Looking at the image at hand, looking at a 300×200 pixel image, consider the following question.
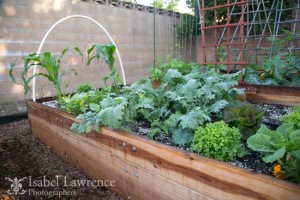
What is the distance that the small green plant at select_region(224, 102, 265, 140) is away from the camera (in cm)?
121

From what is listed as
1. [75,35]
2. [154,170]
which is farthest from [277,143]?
[75,35]

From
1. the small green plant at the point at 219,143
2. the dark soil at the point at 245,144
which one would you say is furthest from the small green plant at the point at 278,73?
the small green plant at the point at 219,143

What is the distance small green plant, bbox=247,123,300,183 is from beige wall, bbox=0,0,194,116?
3122 millimetres

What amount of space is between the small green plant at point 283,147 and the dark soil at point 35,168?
0.86 m

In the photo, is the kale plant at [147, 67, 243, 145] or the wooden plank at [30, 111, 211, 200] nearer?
the wooden plank at [30, 111, 211, 200]

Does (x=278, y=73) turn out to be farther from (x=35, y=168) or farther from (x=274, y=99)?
(x=35, y=168)

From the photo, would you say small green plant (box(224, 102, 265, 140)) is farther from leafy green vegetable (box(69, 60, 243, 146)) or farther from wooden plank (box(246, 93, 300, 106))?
wooden plank (box(246, 93, 300, 106))

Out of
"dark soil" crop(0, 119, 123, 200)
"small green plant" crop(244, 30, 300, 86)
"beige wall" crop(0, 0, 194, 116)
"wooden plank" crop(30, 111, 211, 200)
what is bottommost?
"dark soil" crop(0, 119, 123, 200)

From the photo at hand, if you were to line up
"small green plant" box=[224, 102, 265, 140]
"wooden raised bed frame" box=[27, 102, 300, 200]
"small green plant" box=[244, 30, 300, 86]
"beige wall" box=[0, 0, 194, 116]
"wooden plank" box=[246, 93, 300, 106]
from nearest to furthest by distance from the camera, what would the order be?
"wooden raised bed frame" box=[27, 102, 300, 200] → "small green plant" box=[224, 102, 265, 140] → "wooden plank" box=[246, 93, 300, 106] → "small green plant" box=[244, 30, 300, 86] → "beige wall" box=[0, 0, 194, 116]

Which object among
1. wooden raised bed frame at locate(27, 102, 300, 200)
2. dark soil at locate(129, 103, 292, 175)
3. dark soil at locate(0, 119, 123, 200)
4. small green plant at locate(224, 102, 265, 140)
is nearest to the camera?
wooden raised bed frame at locate(27, 102, 300, 200)

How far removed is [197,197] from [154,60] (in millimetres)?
4150

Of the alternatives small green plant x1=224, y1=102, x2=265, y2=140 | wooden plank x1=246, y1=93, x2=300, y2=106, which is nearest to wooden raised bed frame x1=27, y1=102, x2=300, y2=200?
small green plant x1=224, y1=102, x2=265, y2=140

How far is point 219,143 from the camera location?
3.37 feet

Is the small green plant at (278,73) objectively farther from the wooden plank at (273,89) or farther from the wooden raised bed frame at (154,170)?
the wooden raised bed frame at (154,170)
